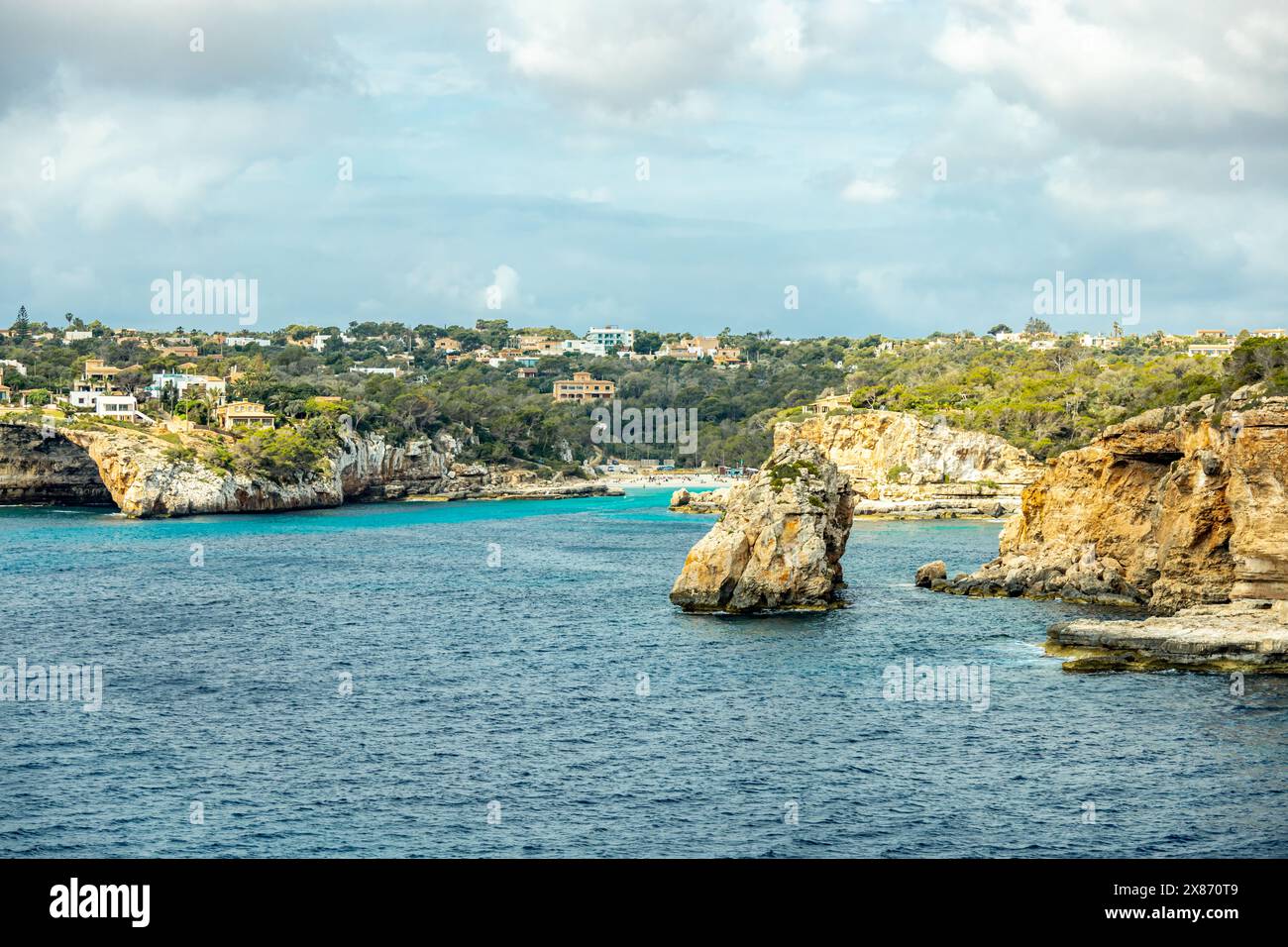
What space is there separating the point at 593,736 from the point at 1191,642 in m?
19.6

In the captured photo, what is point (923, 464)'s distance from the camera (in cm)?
11725

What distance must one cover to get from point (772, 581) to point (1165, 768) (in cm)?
2398

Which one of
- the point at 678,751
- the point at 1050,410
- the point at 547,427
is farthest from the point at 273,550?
the point at 547,427

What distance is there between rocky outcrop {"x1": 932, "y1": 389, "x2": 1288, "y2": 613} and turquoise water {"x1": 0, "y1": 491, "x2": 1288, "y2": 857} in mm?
3220

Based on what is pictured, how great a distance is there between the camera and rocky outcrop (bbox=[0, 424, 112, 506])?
108188 mm

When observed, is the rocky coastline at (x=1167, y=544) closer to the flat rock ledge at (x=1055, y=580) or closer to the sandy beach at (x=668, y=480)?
the flat rock ledge at (x=1055, y=580)

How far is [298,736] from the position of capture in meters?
33.2

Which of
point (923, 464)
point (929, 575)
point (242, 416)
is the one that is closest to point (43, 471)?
point (242, 416)

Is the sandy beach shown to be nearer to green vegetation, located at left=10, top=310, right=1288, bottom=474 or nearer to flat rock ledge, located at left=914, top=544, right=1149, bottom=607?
green vegetation, located at left=10, top=310, right=1288, bottom=474

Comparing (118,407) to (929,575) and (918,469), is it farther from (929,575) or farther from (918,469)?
(929,575)

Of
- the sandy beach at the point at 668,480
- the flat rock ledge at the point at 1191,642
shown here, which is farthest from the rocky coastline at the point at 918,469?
the flat rock ledge at the point at 1191,642

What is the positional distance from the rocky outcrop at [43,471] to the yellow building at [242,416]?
12722 millimetres

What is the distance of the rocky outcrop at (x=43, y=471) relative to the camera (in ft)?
355
